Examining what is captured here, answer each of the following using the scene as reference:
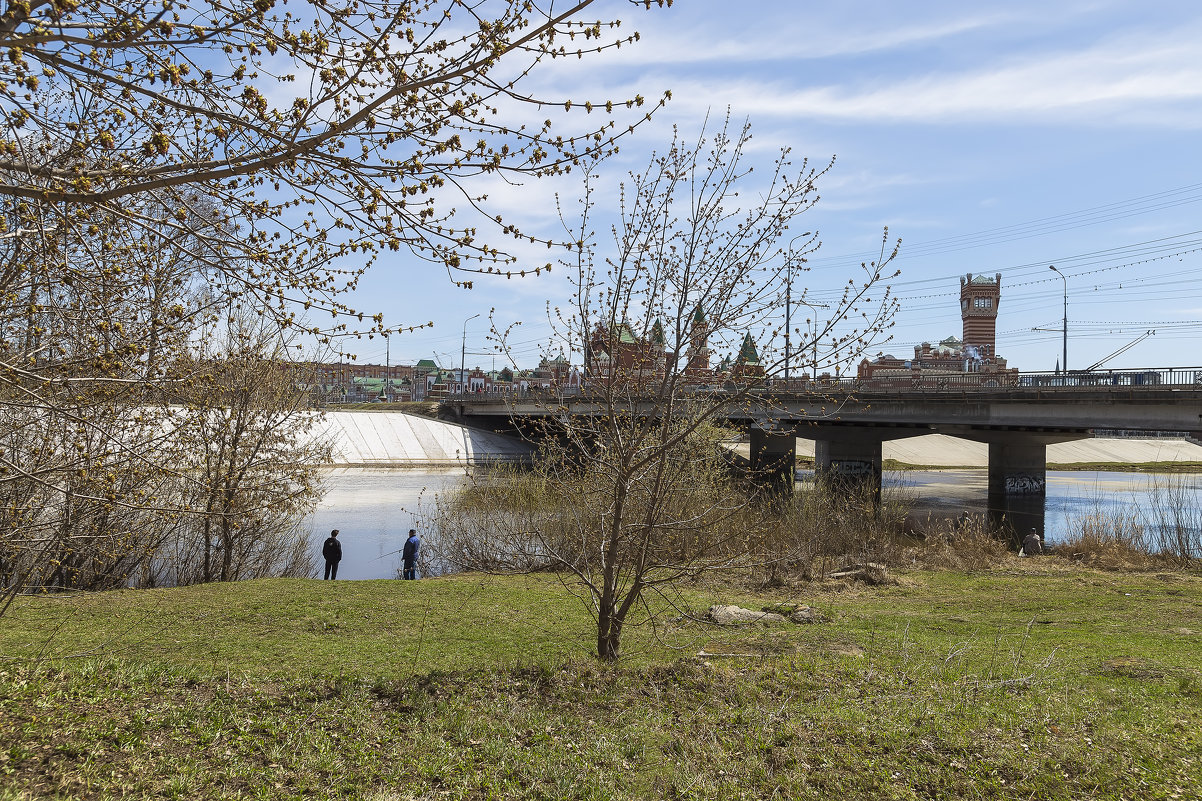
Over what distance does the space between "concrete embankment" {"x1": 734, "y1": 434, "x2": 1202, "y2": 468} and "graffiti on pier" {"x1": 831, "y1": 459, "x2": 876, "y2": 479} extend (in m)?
25.1

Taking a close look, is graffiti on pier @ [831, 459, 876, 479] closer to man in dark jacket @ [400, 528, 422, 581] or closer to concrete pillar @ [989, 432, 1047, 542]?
concrete pillar @ [989, 432, 1047, 542]

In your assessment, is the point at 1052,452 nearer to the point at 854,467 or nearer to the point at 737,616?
the point at 854,467

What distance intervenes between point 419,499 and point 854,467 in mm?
31679

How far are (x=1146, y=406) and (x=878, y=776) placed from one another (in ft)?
88.6

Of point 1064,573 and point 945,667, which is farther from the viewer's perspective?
point 1064,573

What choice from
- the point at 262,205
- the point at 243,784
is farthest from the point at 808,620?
the point at 262,205

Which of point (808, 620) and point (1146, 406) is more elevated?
point (1146, 406)

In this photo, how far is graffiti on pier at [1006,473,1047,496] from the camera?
141ft

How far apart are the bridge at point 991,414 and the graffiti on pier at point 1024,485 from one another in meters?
0.05

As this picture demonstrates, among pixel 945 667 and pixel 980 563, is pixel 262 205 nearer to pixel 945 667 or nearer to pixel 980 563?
pixel 945 667

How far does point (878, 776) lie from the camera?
6191 mm

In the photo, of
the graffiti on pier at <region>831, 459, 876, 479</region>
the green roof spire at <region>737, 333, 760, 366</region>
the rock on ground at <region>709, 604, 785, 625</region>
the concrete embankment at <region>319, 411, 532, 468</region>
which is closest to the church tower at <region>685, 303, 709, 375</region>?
the green roof spire at <region>737, 333, 760, 366</region>

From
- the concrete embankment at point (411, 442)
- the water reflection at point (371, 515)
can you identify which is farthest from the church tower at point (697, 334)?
the concrete embankment at point (411, 442)

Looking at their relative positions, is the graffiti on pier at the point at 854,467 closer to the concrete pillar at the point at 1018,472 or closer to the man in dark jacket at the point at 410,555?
the concrete pillar at the point at 1018,472
